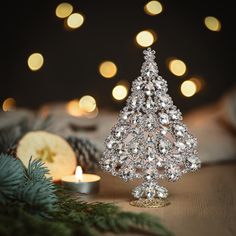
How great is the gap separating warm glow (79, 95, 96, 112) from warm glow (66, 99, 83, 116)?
1 centimetres

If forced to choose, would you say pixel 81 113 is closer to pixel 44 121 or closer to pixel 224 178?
pixel 44 121

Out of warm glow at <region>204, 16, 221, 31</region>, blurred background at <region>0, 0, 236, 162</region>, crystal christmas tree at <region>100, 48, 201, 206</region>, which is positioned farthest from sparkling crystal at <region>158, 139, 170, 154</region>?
warm glow at <region>204, 16, 221, 31</region>

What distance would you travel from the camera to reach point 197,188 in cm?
111

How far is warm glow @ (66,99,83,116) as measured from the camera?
168 centimetres

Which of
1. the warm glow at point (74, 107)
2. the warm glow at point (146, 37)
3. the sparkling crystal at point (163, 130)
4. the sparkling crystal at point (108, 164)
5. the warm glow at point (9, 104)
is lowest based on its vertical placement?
the sparkling crystal at point (108, 164)

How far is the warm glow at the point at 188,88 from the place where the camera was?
1.68m

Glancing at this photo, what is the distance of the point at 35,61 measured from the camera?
5.44ft

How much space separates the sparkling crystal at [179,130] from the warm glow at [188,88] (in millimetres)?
753

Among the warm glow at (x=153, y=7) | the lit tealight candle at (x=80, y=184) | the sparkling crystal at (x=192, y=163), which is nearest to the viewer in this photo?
the sparkling crystal at (x=192, y=163)

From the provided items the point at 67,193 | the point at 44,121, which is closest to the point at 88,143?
the point at 44,121

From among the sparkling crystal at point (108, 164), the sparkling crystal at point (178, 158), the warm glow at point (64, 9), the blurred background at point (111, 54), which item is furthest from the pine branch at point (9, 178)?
the warm glow at point (64, 9)

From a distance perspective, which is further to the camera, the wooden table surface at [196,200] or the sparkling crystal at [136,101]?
the sparkling crystal at [136,101]

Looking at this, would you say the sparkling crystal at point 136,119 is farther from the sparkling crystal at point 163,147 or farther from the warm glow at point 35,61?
the warm glow at point 35,61

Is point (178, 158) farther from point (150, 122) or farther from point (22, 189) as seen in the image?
point (22, 189)
